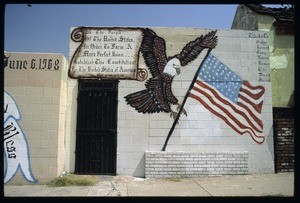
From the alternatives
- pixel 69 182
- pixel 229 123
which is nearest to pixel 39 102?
pixel 69 182

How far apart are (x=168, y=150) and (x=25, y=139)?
3555 mm

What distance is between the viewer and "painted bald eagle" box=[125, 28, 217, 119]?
6863mm

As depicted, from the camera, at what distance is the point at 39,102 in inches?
239

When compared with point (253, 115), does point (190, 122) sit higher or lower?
lower

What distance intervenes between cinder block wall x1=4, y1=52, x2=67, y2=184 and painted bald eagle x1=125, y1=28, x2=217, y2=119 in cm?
192

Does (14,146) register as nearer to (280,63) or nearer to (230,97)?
(230,97)

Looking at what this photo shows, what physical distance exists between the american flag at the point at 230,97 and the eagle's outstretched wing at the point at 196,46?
33cm

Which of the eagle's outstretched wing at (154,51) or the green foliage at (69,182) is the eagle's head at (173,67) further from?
the green foliage at (69,182)

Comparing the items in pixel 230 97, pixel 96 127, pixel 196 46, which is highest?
pixel 196 46

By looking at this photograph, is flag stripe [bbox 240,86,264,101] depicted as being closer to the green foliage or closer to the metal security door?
the metal security door

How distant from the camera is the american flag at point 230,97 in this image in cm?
698

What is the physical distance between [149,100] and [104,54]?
5.80ft

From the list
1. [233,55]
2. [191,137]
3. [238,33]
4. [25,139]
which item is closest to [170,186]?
[191,137]

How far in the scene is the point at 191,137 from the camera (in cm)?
683
